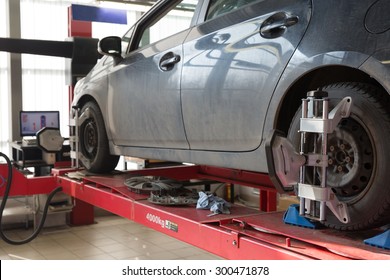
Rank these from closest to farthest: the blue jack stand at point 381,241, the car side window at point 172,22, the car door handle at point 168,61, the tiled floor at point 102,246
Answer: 1. the blue jack stand at point 381,241
2. the car door handle at point 168,61
3. the car side window at point 172,22
4. the tiled floor at point 102,246

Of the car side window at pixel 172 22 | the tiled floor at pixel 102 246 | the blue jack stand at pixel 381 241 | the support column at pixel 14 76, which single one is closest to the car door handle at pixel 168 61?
the car side window at pixel 172 22

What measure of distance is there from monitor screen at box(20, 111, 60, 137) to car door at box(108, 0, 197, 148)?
3207mm

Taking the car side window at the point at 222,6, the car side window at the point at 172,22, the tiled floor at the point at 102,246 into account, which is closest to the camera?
the car side window at the point at 222,6

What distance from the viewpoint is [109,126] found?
10.7 ft

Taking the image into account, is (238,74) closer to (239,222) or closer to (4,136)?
(239,222)

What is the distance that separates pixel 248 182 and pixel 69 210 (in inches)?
113

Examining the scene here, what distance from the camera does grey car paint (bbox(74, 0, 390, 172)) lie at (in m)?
1.56

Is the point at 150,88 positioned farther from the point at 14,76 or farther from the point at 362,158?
the point at 14,76

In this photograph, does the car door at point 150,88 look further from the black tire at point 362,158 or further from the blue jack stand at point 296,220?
the black tire at point 362,158

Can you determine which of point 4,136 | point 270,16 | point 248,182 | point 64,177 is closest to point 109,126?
point 64,177

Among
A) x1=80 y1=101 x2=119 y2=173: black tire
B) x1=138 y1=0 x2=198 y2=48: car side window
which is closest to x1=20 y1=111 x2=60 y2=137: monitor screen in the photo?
x1=80 y1=101 x2=119 y2=173: black tire

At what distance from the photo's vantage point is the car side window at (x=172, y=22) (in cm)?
261

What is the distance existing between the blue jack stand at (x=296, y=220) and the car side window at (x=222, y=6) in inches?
38.4

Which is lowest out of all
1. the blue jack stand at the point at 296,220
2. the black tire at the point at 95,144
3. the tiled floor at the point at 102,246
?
the tiled floor at the point at 102,246
